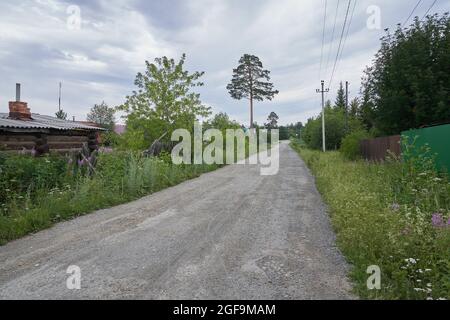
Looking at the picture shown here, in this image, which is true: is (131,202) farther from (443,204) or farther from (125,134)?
(125,134)

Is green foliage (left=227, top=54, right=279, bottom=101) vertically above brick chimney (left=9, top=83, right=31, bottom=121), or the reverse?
green foliage (left=227, top=54, right=279, bottom=101)

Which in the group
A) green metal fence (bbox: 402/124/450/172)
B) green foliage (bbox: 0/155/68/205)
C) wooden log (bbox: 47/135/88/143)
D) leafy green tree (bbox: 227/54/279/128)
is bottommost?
green foliage (bbox: 0/155/68/205)

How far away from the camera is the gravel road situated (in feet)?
10.3

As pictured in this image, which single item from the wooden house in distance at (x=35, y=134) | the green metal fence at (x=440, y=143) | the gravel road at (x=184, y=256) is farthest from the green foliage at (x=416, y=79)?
the wooden house in distance at (x=35, y=134)

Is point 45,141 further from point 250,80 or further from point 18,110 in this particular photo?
point 250,80

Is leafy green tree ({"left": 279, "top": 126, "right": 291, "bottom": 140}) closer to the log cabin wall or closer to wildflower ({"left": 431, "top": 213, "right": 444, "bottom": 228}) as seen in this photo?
the log cabin wall

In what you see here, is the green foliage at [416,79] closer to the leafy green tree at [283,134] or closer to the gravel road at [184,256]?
the gravel road at [184,256]

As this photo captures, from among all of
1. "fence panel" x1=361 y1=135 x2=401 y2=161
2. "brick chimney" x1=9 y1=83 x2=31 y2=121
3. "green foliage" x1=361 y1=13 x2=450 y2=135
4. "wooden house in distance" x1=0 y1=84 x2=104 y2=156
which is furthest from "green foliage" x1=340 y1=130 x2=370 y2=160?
"brick chimney" x1=9 y1=83 x2=31 y2=121

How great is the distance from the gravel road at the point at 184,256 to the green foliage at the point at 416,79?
1033 centimetres

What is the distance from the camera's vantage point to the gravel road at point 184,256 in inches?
124

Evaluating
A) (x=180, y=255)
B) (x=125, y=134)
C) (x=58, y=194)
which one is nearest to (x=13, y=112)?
(x=125, y=134)

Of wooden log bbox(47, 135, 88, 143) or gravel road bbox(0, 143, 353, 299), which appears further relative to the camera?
wooden log bbox(47, 135, 88, 143)

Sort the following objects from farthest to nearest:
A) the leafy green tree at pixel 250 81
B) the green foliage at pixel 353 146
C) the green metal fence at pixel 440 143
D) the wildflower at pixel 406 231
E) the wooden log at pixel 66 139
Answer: the leafy green tree at pixel 250 81
the green foliage at pixel 353 146
the wooden log at pixel 66 139
the green metal fence at pixel 440 143
the wildflower at pixel 406 231

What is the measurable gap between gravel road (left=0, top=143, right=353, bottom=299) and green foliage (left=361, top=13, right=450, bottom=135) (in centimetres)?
1033
